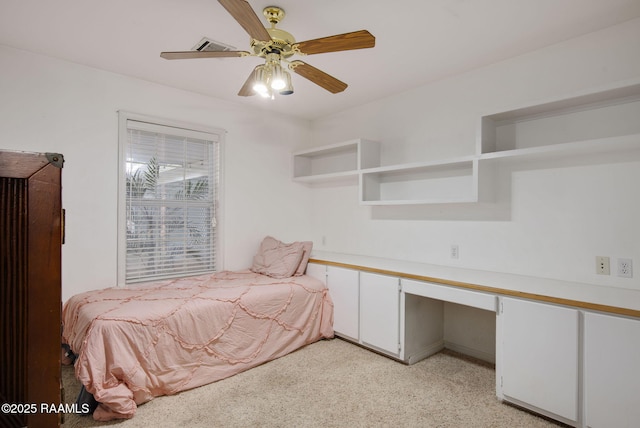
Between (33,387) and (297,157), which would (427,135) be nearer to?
(297,157)

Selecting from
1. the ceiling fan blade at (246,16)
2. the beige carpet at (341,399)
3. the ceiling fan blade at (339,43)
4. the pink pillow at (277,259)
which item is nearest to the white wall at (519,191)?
the pink pillow at (277,259)

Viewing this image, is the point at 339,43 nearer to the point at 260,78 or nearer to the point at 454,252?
the point at 260,78

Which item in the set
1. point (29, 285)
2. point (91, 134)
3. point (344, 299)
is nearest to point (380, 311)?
point (344, 299)

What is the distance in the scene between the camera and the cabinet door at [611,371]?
1.77 meters

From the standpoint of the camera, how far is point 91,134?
112 inches

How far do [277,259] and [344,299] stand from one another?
2.70ft

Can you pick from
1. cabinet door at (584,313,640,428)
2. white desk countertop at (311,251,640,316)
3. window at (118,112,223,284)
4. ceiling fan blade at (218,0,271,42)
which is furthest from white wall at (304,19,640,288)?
window at (118,112,223,284)

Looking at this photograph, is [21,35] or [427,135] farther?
[427,135]

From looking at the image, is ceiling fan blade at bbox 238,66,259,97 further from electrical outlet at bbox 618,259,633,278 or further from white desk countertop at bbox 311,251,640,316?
electrical outlet at bbox 618,259,633,278

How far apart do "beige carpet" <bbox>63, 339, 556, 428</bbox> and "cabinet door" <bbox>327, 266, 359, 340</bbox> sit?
0.37 meters

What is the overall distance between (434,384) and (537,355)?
0.76 meters

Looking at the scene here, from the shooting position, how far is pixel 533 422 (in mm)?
2064

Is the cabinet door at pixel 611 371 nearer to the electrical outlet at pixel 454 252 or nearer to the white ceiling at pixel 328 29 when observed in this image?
the electrical outlet at pixel 454 252

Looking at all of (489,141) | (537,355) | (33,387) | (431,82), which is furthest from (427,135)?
(33,387)
